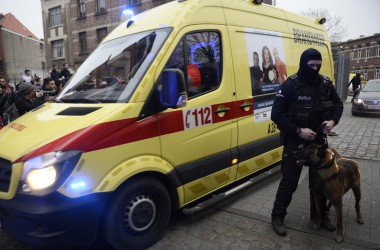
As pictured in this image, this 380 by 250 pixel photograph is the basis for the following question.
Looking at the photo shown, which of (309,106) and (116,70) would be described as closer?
(309,106)

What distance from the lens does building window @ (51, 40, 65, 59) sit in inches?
1218

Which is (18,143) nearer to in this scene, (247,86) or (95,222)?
(95,222)

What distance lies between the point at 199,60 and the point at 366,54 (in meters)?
62.4

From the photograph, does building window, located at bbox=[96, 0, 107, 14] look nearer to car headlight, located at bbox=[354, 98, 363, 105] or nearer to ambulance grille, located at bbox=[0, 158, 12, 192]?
car headlight, located at bbox=[354, 98, 363, 105]

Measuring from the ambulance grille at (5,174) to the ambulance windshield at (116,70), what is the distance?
38.0 inches

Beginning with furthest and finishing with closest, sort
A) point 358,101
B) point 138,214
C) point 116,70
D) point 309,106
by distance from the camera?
point 358,101
point 116,70
point 309,106
point 138,214

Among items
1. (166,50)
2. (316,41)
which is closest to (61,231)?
(166,50)

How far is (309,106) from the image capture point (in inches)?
130

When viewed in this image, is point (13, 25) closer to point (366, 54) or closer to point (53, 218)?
point (53, 218)

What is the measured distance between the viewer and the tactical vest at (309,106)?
10.8 ft

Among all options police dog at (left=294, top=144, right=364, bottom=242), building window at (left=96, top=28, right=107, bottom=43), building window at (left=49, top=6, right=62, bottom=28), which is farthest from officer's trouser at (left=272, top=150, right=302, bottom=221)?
building window at (left=49, top=6, right=62, bottom=28)

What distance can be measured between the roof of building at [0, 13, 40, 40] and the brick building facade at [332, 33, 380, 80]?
55.8 meters

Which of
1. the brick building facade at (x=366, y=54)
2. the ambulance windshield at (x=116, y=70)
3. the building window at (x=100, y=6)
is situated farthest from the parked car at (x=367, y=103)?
the brick building facade at (x=366, y=54)

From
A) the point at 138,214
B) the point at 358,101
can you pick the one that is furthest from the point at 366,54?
the point at 138,214
